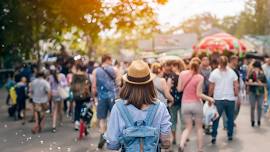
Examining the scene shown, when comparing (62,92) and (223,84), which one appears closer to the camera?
(223,84)

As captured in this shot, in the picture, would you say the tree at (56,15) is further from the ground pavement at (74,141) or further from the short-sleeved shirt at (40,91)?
the ground pavement at (74,141)

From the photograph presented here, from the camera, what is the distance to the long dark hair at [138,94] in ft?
17.1

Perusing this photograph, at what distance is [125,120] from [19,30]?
10.3 meters

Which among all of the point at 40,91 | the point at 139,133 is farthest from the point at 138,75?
the point at 40,91

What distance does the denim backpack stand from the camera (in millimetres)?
5141

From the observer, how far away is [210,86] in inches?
467

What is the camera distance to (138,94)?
17.1ft

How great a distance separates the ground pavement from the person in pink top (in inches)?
28.5

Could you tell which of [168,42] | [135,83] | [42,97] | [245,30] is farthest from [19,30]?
[245,30]

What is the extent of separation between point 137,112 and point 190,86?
531cm

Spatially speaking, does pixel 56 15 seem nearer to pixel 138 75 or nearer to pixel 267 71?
pixel 267 71

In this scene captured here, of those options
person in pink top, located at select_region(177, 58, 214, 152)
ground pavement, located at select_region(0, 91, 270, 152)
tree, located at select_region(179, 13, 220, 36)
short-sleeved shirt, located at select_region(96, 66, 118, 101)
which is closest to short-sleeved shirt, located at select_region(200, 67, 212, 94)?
ground pavement, located at select_region(0, 91, 270, 152)

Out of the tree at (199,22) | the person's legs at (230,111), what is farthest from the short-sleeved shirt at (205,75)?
the tree at (199,22)

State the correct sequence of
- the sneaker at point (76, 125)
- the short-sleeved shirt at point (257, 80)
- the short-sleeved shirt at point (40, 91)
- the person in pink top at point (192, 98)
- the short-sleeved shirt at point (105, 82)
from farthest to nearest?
the short-sleeved shirt at point (257, 80)
the sneaker at point (76, 125)
the short-sleeved shirt at point (40, 91)
the short-sleeved shirt at point (105, 82)
the person in pink top at point (192, 98)
